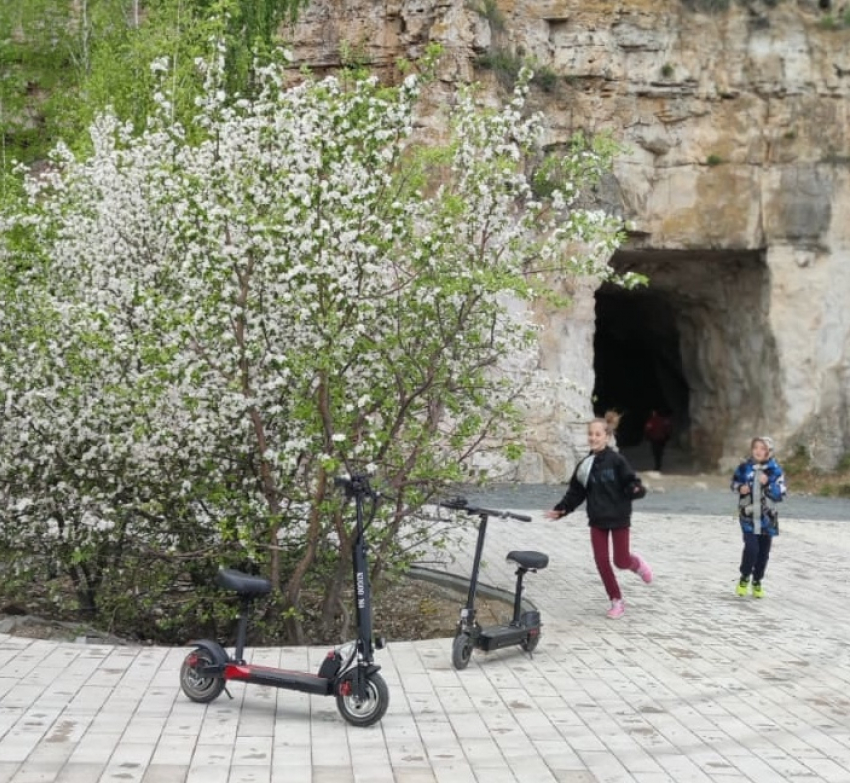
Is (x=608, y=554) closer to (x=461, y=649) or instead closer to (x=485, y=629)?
(x=485, y=629)

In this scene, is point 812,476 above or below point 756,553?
above

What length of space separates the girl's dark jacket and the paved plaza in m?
0.83

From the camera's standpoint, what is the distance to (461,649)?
27.5 feet

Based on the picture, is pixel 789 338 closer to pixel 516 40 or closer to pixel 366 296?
pixel 516 40

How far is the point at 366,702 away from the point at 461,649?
5.29ft

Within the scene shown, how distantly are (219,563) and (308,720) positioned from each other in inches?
123

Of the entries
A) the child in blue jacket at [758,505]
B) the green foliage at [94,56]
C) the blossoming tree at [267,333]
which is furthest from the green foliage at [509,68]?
the blossoming tree at [267,333]

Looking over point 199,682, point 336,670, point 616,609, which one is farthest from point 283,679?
point 616,609

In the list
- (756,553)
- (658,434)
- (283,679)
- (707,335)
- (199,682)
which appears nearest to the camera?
(283,679)

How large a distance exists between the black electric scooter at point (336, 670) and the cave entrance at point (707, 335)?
833 inches

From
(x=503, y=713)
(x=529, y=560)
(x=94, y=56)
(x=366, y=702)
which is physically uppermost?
(x=94, y=56)

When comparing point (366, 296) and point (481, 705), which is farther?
point (366, 296)

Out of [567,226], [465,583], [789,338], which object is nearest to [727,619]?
[465,583]

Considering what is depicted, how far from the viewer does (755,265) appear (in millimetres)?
27750
